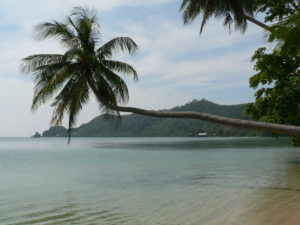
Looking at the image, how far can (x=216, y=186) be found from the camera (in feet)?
45.6

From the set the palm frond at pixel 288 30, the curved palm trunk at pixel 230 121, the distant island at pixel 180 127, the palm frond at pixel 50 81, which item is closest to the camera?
A: the palm frond at pixel 288 30

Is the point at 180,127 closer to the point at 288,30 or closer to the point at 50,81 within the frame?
the point at 50,81

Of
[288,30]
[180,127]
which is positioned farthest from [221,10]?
[180,127]

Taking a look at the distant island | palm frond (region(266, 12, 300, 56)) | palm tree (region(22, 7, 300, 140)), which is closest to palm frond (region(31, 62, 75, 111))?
palm tree (region(22, 7, 300, 140))

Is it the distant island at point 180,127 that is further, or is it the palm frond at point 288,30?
the distant island at point 180,127

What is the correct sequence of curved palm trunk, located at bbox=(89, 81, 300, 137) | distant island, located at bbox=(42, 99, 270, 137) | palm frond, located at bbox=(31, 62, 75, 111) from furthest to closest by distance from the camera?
distant island, located at bbox=(42, 99, 270, 137)
palm frond, located at bbox=(31, 62, 75, 111)
curved palm trunk, located at bbox=(89, 81, 300, 137)

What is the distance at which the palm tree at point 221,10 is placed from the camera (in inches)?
496

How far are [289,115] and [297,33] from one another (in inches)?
436

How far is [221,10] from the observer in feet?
44.2

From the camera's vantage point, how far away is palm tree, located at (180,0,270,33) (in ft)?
41.3

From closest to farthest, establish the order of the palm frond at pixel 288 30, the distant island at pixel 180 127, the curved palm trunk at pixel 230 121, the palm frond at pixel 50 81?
the palm frond at pixel 288 30
the curved palm trunk at pixel 230 121
the palm frond at pixel 50 81
the distant island at pixel 180 127

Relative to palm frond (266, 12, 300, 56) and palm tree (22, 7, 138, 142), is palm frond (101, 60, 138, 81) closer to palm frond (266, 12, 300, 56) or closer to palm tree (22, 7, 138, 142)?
palm tree (22, 7, 138, 142)

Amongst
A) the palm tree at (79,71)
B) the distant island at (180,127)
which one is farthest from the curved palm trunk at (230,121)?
the distant island at (180,127)

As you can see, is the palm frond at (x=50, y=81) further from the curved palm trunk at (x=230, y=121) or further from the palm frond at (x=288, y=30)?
the palm frond at (x=288, y=30)
